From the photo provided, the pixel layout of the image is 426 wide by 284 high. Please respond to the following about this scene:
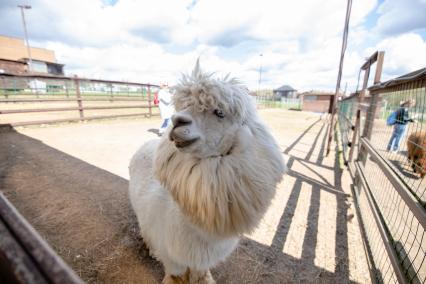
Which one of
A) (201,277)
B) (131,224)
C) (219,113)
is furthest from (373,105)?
(131,224)

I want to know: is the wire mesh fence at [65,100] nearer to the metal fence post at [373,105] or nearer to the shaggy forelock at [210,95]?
the shaggy forelock at [210,95]

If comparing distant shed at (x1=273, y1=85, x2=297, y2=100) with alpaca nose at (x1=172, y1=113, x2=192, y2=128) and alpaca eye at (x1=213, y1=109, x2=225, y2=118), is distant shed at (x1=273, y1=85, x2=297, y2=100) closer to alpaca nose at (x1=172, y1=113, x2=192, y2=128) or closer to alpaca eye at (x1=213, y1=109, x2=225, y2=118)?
alpaca eye at (x1=213, y1=109, x2=225, y2=118)

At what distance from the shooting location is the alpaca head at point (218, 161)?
116 cm

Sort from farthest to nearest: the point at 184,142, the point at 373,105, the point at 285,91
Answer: the point at 285,91 → the point at 373,105 → the point at 184,142

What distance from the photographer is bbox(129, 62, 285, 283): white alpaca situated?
3.80 ft

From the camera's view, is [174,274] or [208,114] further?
[174,274]

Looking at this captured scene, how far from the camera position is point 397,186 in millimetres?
1701

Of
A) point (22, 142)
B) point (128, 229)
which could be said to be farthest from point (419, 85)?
point (22, 142)

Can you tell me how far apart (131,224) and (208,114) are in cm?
201

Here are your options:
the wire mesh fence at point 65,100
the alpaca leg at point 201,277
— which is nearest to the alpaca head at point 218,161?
the alpaca leg at point 201,277

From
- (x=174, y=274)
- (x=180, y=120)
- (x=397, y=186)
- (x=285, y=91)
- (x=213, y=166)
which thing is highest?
(x=285, y=91)

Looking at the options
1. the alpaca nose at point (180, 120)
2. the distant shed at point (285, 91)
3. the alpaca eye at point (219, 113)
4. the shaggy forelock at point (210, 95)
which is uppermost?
the distant shed at point (285, 91)

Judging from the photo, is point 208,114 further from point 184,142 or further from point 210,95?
point 184,142

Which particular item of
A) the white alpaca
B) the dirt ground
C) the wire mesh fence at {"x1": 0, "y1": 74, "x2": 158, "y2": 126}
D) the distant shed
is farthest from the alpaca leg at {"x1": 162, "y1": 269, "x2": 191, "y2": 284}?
the distant shed
